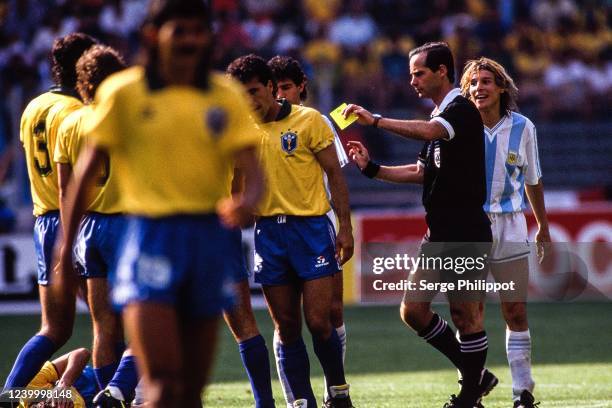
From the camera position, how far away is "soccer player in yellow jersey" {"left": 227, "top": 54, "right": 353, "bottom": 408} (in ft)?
25.6

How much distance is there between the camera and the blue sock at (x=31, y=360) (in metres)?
7.67

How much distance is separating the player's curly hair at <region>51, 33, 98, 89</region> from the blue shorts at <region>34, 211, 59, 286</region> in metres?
0.86

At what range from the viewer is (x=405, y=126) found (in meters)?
7.65

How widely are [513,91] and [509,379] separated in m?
2.92

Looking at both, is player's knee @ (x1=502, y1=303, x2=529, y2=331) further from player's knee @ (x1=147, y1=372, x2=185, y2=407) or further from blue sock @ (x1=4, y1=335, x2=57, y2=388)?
player's knee @ (x1=147, y1=372, x2=185, y2=407)

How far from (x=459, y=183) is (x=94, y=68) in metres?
2.43

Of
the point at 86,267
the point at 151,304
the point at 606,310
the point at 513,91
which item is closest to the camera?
the point at 151,304

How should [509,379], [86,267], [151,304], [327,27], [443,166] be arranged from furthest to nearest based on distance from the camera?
1. [327,27]
2. [509,379]
3. [443,166]
4. [86,267]
5. [151,304]

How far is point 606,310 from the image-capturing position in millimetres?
16422

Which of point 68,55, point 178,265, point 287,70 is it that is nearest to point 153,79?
point 178,265

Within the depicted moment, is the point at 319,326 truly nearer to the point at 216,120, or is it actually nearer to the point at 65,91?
the point at 65,91

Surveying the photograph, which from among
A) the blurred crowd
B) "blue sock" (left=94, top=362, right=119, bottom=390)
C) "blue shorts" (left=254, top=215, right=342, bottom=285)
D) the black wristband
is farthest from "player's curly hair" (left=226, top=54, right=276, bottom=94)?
the blurred crowd

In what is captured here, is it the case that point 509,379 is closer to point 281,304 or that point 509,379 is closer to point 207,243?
point 281,304

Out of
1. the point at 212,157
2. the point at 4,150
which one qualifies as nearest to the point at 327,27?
the point at 4,150
